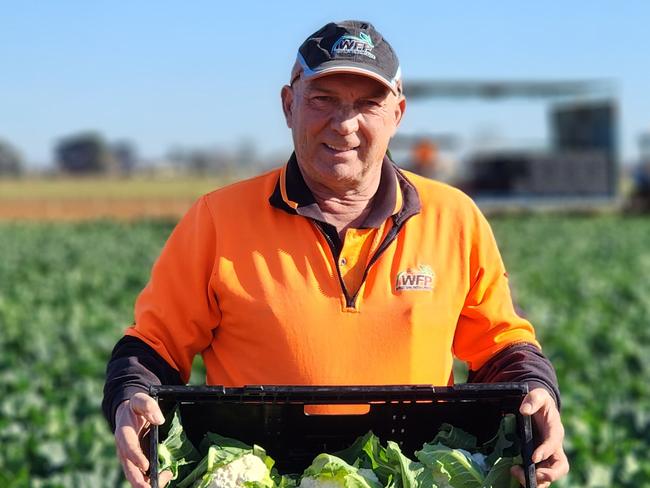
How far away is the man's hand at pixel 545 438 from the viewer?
2.67 m

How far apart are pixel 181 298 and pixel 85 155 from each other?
91183mm

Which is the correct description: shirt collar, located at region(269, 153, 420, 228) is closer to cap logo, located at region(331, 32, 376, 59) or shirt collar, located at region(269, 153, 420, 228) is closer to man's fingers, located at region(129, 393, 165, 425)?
cap logo, located at region(331, 32, 376, 59)

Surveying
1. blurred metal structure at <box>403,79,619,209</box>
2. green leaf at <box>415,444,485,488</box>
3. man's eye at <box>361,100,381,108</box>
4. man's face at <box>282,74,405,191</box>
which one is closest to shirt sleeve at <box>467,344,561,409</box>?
green leaf at <box>415,444,485,488</box>

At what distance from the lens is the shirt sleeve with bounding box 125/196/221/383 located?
307 centimetres

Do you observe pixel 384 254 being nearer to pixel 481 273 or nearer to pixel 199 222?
pixel 481 273

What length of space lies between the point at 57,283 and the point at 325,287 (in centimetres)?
1444

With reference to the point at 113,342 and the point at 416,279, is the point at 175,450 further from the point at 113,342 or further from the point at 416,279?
the point at 113,342

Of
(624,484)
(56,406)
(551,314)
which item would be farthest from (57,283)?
(624,484)

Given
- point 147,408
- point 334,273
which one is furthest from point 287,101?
point 147,408

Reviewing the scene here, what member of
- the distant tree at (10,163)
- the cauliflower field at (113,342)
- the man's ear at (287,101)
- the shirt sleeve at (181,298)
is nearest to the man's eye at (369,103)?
the man's ear at (287,101)

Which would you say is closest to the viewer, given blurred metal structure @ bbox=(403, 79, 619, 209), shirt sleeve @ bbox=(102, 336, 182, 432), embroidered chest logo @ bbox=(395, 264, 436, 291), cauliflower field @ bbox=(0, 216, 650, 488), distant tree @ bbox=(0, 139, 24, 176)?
shirt sleeve @ bbox=(102, 336, 182, 432)

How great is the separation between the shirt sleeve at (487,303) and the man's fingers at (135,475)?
105 cm

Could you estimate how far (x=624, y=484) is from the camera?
19.9 ft

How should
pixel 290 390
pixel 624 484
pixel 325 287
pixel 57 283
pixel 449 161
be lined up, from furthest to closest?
pixel 449 161, pixel 57 283, pixel 624 484, pixel 325 287, pixel 290 390
